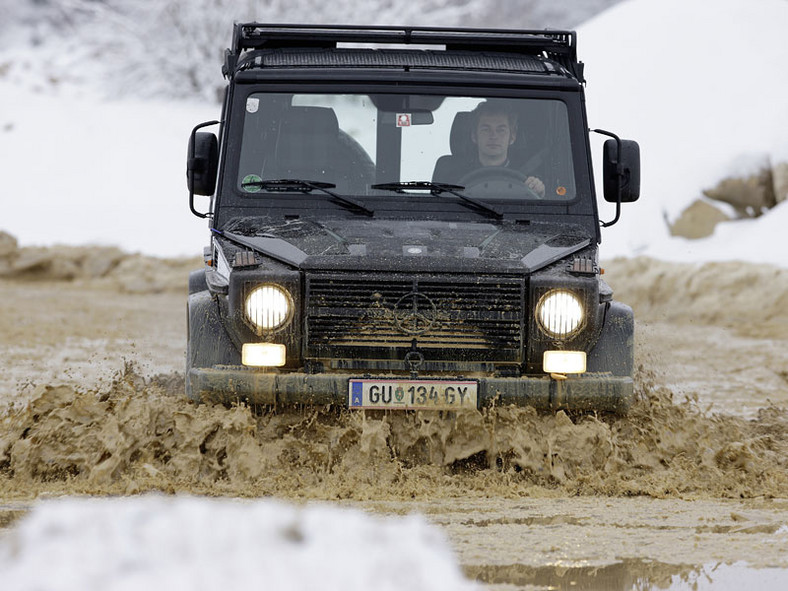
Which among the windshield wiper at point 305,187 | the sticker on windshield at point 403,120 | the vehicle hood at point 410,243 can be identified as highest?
the sticker on windshield at point 403,120

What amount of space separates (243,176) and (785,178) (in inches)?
655

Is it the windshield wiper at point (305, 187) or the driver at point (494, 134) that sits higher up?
the driver at point (494, 134)

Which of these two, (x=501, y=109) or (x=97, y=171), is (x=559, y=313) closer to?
(x=501, y=109)

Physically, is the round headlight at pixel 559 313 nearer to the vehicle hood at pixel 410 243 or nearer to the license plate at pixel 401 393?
the vehicle hood at pixel 410 243

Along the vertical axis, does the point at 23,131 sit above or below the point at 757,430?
above

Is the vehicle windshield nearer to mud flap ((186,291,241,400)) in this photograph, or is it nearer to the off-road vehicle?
the off-road vehicle

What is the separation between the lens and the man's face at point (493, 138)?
6.57 metres

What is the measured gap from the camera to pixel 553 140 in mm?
6609

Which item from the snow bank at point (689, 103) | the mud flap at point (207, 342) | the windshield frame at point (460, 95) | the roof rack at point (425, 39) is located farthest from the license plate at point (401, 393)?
the snow bank at point (689, 103)

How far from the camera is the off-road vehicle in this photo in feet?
18.2

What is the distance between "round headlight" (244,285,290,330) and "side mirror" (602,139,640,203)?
2.04 m

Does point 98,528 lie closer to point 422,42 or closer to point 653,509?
point 653,509

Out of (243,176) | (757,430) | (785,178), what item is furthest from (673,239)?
(243,176)

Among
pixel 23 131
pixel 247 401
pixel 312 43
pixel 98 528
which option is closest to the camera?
pixel 98 528
